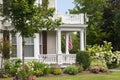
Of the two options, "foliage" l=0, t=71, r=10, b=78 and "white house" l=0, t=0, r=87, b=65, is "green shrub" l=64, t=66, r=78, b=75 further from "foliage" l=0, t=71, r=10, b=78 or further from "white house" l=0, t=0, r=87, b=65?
"foliage" l=0, t=71, r=10, b=78

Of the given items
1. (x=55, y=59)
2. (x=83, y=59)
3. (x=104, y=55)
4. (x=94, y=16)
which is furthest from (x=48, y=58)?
(x=94, y=16)

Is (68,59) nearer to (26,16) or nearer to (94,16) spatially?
(26,16)

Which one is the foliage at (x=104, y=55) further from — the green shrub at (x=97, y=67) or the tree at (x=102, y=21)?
the tree at (x=102, y=21)

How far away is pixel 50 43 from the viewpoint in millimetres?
33312

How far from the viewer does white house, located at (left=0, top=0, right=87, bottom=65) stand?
103 feet

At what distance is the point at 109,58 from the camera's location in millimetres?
34406

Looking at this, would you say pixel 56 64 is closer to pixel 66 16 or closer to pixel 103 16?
pixel 66 16

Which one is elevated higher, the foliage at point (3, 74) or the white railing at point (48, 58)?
the white railing at point (48, 58)

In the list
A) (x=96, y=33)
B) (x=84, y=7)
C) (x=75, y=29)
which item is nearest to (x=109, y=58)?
(x=75, y=29)

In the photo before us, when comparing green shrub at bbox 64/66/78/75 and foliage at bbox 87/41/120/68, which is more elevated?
foliage at bbox 87/41/120/68

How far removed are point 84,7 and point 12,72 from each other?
68.8 feet

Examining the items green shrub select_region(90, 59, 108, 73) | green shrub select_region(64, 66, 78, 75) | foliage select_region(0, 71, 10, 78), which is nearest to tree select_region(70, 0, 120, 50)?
green shrub select_region(90, 59, 108, 73)

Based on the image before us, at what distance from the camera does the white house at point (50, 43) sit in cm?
3136

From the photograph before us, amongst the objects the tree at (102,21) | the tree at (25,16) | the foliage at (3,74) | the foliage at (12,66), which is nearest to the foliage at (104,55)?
the foliage at (12,66)
